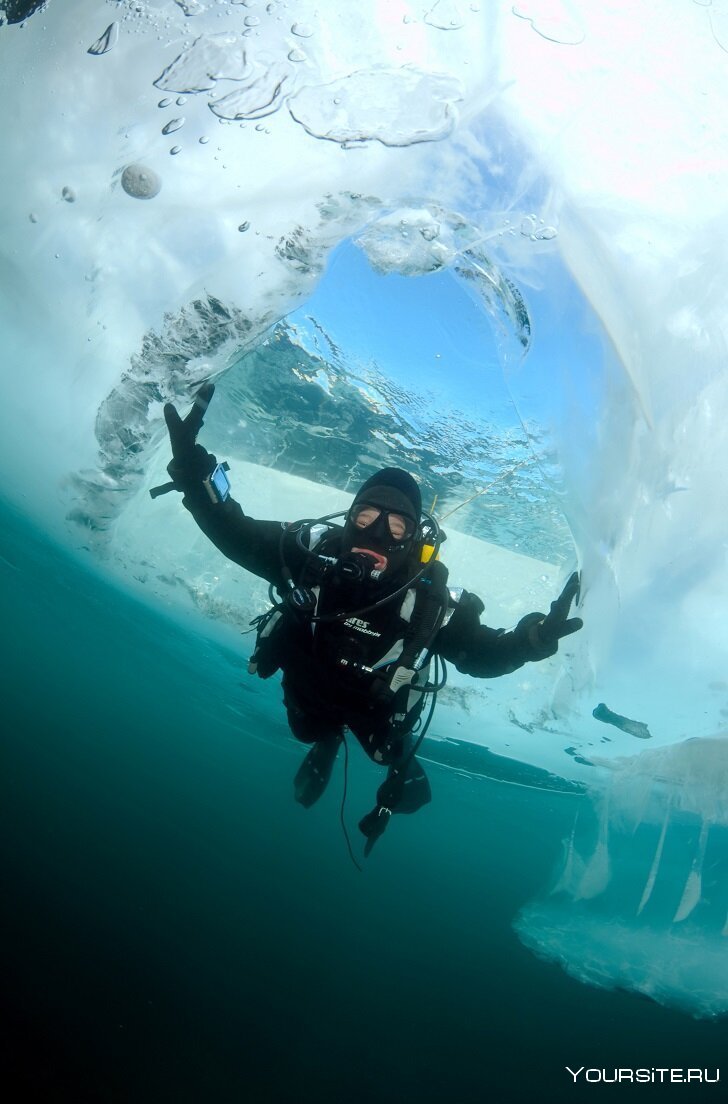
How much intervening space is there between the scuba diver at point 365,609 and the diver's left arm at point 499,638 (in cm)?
1

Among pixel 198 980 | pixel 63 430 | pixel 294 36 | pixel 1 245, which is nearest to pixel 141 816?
pixel 198 980

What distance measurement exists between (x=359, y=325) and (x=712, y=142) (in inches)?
195

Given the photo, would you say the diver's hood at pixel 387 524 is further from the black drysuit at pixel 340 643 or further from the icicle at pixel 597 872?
the icicle at pixel 597 872

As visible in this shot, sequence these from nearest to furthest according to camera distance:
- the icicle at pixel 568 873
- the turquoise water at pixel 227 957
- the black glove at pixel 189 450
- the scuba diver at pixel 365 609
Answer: the black glove at pixel 189 450 → the scuba diver at pixel 365 609 → the turquoise water at pixel 227 957 → the icicle at pixel 568 873

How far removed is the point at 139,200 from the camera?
20.4ft

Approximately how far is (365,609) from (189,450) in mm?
1935

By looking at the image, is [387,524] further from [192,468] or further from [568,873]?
[568,873]

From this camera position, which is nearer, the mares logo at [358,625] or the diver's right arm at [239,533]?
the mares logo at [358,625]

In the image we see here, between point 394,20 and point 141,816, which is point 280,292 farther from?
point 141,816

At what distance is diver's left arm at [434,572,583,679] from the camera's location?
4.11 m

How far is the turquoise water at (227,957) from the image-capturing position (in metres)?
Result: 9.07

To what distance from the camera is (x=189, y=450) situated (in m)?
4.07

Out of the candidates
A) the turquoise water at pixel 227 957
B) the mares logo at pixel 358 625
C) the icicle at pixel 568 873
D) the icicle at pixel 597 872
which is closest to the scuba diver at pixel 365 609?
the mares logo at pixel 358 625

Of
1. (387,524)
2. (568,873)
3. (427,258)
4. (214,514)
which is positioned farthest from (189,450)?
(568,873)
